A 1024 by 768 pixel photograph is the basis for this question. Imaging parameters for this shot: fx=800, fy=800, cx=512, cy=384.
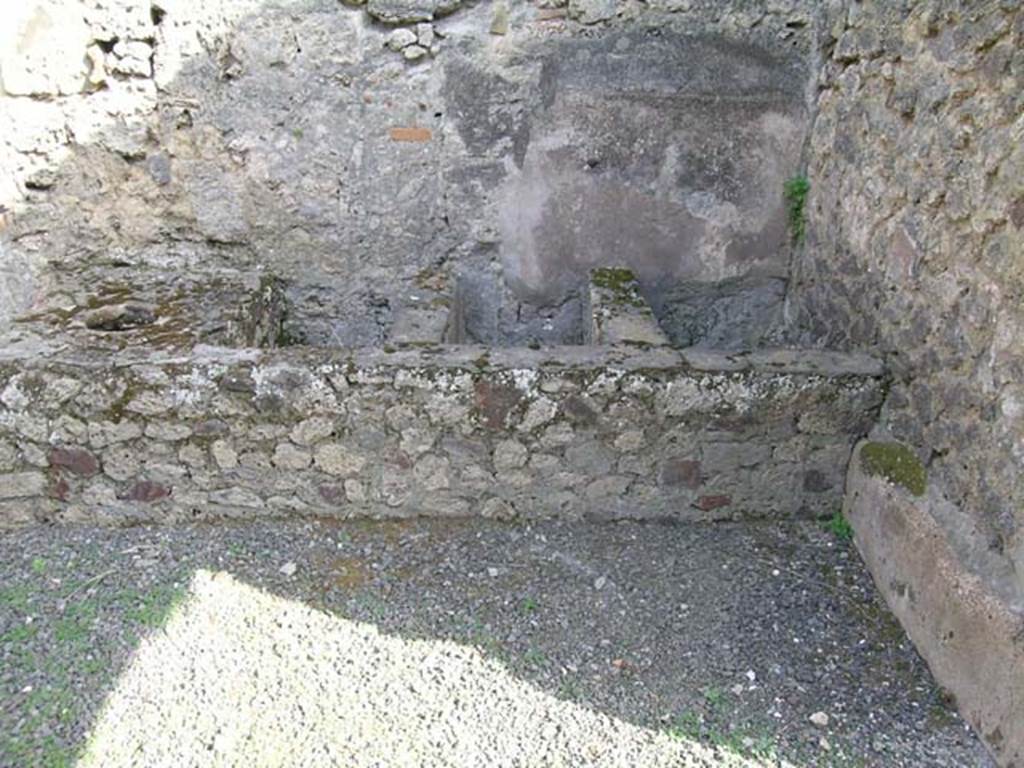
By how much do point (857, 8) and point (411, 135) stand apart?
191 centimetres

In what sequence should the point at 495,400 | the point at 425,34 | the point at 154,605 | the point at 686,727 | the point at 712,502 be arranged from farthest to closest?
the point at 425,34 < the point at 712,502 < the point at 495,400 < the point at 154,605 < the point at 686,727

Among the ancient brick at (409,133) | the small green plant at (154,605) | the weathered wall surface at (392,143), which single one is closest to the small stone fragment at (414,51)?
the weathered wall surface at (392,143)

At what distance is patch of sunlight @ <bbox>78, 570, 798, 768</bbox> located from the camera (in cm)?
208

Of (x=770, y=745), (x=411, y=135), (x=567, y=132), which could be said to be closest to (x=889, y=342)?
(x=770, y=745)

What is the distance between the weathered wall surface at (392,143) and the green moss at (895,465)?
140 cm

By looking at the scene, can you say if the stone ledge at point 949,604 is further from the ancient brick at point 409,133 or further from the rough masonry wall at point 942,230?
the ancient brick at point 409,133

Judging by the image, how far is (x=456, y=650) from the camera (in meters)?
2.42

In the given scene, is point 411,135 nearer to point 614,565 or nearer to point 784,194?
point 784,194

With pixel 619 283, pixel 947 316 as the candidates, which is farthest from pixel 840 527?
pixel 619 283

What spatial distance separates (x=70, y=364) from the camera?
8.78 feet

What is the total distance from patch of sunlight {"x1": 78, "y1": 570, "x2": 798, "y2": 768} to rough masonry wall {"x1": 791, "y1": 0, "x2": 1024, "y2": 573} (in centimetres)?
115

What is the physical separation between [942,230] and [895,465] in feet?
2.53

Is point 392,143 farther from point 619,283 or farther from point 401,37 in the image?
point 619,283

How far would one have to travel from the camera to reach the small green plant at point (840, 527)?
2.94m
